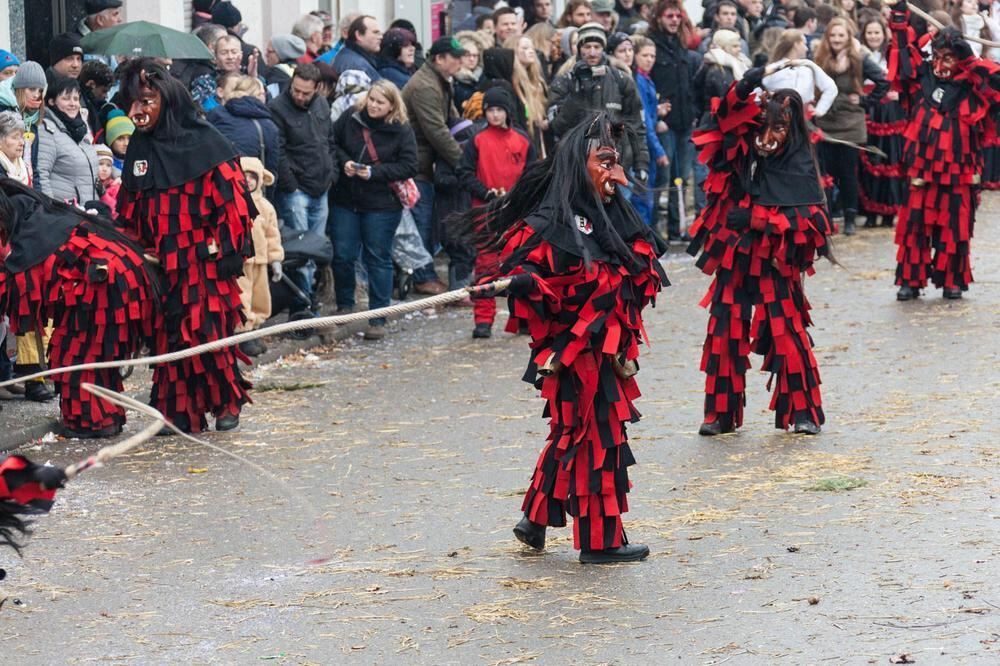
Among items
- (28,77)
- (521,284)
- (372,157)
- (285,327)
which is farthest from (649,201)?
(285,327)

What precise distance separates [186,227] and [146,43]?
134 inches

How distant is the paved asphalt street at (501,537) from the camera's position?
21.2 feet

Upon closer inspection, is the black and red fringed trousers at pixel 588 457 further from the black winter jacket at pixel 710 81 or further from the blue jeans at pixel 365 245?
the black winter jacket at pixel 710 81

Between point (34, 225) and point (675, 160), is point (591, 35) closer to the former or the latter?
point (675, 160)

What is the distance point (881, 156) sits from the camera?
59.3ft

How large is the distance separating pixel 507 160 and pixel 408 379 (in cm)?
230

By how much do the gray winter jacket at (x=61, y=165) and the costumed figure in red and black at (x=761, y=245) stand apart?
383cm

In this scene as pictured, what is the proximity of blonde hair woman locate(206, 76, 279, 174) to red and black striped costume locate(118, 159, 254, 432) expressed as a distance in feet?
7.02

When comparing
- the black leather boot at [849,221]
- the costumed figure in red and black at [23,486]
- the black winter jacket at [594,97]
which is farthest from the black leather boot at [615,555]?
the black leather boot at [849,221]

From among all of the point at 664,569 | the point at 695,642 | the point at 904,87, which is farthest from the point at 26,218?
the point at 904,87

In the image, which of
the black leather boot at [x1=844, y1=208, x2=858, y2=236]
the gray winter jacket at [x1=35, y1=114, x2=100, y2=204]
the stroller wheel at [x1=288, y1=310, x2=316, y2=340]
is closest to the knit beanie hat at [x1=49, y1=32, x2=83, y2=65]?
the gray winter jacket at [x1=35, y1=114, x2=100, y2=204]

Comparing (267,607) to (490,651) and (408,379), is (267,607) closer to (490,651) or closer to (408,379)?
(490,651)

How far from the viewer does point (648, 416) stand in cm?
1032

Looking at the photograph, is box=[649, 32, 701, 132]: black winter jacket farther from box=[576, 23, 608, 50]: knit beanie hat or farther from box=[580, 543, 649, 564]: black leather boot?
box=[580, 543, 649, 564]: black leather boot
